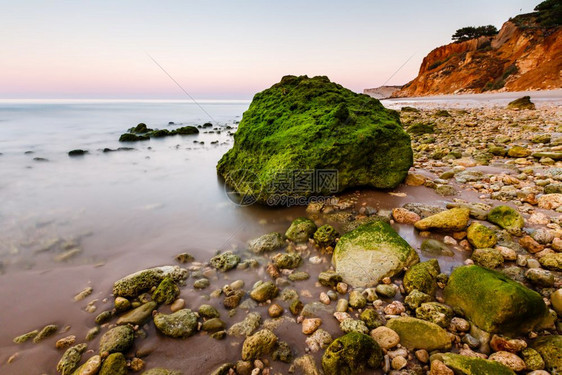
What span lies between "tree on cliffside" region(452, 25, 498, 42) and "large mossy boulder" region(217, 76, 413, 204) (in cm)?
7205

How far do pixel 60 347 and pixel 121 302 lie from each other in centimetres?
52

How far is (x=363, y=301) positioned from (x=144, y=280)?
2.30 m

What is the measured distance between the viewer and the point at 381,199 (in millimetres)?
4840

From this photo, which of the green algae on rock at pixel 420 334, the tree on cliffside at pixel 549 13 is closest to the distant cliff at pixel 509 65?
the tree on cliffside at pixel 549 13

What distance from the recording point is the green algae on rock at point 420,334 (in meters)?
2.07

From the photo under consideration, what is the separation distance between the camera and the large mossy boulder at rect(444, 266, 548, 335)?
6.74 ft

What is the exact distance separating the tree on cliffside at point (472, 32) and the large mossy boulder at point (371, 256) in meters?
75.2

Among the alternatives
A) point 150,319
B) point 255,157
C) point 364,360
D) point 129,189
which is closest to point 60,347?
point 150,319

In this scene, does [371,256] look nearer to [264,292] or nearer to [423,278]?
[423,278]

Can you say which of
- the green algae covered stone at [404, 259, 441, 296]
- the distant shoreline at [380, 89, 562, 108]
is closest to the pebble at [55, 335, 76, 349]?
the green algae covered stone at [404, 259, 441, 296]

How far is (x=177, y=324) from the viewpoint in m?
2.36

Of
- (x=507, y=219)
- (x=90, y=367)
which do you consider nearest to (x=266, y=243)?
(x=90, y=367)

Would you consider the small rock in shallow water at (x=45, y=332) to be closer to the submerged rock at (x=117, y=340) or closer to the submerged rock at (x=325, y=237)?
the submerged rock at (x=117, y=340)

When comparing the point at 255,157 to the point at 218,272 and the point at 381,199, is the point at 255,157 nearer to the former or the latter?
the point at 381,199
